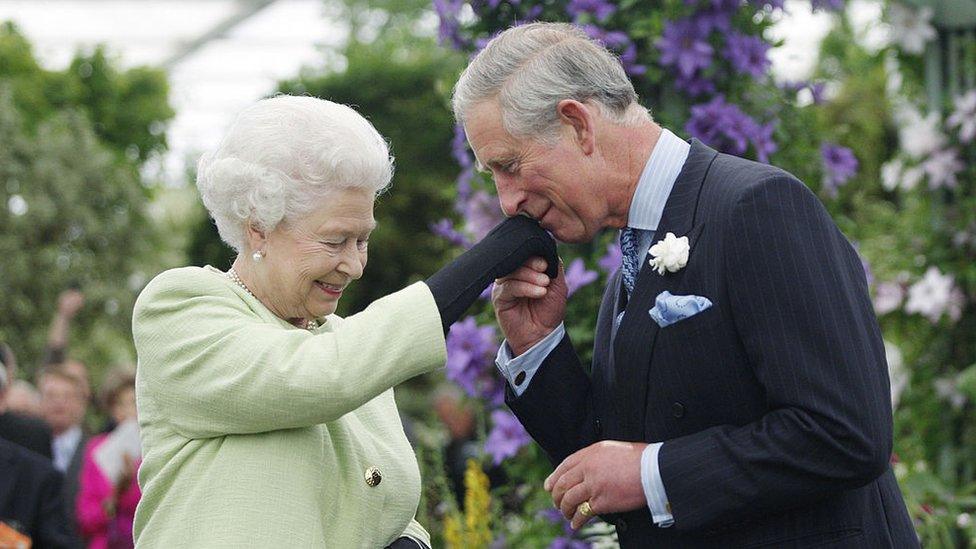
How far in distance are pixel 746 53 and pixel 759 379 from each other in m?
1.91

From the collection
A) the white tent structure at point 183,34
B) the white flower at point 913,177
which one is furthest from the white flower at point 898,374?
the white tent structure at point 183,34

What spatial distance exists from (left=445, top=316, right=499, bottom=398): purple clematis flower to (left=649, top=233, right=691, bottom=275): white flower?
179 cm

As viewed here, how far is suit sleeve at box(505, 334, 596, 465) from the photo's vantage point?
2.61m

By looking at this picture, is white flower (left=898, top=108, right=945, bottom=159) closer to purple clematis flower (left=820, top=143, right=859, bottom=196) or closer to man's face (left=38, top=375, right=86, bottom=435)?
purple clematis flower (left=820, top=143, right=859, bottom=196)

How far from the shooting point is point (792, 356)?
2.06m

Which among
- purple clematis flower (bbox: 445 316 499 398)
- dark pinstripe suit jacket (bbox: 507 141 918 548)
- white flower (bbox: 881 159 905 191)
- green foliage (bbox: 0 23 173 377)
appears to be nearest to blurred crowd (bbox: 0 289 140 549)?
purple clematis flower (bbox: 445 316 499 398)

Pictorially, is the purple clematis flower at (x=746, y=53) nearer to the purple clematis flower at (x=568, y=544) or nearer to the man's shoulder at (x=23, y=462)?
the purple clematis flower at (x=568, y=544)

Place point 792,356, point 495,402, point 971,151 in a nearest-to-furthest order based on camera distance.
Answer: point 792,356 → point 495,402 → point 971,151

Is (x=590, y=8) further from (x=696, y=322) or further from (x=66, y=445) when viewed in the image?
(x=66, y=445)

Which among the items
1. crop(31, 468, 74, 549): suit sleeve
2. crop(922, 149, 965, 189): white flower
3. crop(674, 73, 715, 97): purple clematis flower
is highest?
crop(674, 73, 715, 97): purple clematis flower

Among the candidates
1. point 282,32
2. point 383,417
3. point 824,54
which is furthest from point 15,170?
point 383,417

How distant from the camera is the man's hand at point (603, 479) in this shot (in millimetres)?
2191

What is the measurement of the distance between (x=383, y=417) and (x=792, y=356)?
84 cm

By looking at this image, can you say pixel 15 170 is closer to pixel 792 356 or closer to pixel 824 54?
pixel 824 54
